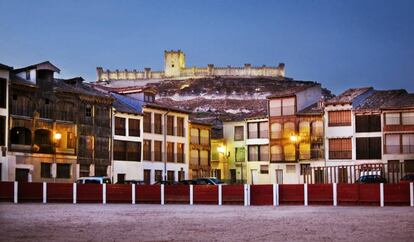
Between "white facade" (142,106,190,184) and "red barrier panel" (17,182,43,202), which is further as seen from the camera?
"white facade" (142,106,190,184)

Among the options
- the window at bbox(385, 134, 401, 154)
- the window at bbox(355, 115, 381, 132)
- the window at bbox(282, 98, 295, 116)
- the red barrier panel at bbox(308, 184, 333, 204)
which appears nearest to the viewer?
the red barrier panel at bbox(308, 184, 333, 204)

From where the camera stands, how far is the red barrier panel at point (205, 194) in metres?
51.0

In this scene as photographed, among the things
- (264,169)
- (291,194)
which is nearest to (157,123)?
(264,169)

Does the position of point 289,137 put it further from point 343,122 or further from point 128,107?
point 128,107

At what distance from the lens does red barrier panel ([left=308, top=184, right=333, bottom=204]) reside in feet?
157

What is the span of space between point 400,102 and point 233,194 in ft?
116

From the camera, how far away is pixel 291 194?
48812mm

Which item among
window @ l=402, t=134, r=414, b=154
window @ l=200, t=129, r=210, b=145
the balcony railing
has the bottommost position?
the balcony railing

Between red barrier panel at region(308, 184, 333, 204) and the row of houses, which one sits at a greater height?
the row of houses

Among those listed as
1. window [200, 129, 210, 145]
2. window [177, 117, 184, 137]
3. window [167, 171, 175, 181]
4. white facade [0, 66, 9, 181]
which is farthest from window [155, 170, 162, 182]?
white facade [0, 66, 9, 181]

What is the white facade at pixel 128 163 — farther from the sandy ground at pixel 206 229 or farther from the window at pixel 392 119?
the sandy ground at pixel 206 229

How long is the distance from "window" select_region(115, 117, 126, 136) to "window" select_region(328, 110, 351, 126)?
2174 centimetres

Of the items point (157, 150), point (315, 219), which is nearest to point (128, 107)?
point (157, 150)

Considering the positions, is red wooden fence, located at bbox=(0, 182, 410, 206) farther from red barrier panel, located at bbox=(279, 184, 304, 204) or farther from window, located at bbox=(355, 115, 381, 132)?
window, located at bbox=(355, 115, 381, 132)
